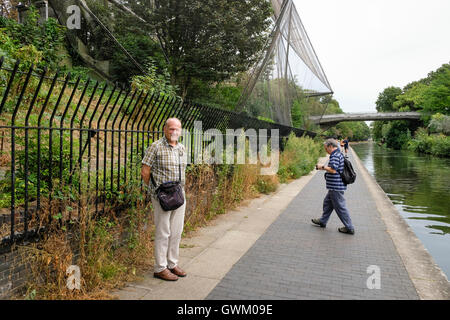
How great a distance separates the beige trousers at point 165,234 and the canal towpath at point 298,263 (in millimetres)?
224

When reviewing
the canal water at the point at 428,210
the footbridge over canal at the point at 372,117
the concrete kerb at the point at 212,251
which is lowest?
the canal water at the point at 428,210

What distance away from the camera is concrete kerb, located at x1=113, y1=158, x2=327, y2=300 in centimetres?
350

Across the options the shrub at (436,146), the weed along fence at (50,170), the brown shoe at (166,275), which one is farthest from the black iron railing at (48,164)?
the shrub at (436,146)

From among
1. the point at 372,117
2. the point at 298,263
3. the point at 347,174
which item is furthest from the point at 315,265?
the point at 372,117

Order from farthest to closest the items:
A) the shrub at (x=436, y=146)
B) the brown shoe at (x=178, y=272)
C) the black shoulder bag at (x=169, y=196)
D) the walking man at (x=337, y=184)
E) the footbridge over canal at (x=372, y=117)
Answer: the footbridge over canal at (x=372, y=117) < the shrub at (x=436, y=146) < the walking man at (x=337, y=184) < the brown shoe at (x=178, y=272) < the black shoulder bag at (x=169, y=196)

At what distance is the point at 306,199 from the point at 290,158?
5.86 metres

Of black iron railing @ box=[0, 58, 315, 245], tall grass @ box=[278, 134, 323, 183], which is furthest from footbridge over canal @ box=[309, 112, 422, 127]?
black iron railing @ box=[0, 58, 315, 245]

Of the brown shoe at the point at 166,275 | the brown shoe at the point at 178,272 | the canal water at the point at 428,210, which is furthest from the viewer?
the canal water at the point at 428,210

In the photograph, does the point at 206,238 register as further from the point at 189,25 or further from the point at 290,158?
the point at 189,25

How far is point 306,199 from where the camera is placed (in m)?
9.30

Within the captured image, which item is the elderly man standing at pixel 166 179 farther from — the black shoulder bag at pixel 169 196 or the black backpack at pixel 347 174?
the black backpack at pixel 347 174

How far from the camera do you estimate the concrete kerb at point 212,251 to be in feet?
11.5
